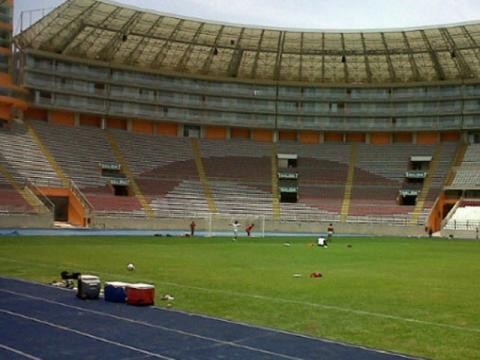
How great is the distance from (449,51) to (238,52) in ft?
81.3

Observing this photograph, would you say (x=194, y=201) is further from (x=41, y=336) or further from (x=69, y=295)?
(x=41, y=336)

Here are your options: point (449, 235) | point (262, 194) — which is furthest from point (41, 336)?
point (262, 194)

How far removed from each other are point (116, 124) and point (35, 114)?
1001cm

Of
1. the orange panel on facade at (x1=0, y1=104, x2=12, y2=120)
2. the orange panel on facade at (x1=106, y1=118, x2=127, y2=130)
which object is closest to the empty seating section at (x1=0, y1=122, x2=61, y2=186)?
the orange panel on facade at (x1=0, y1=104, x2=12, y2=120)

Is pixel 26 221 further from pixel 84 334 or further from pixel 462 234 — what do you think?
pixel 84 334

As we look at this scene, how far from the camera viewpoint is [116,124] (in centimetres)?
7856

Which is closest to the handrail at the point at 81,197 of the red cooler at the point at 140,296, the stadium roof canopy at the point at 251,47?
the stadium roof canopy at the point at 251,47

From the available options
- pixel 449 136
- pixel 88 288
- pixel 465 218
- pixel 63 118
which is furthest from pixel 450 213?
pixel 88 288

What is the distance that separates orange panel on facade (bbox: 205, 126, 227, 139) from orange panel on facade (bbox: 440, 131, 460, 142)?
28.7 meters

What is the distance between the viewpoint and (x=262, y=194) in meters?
71.7

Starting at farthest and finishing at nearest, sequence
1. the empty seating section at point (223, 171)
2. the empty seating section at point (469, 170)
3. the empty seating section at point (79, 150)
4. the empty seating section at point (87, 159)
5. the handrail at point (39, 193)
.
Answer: the empty seating section at point (469, 170) → the empty seating section at point (79, 150) → the empty seating section at point (223, 171) → the empty seating section at point (87, 159) → the handrail at point (39, 193)

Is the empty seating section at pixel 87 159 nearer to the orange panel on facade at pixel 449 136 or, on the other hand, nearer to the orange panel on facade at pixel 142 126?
the orange panel on facade at pixel 142 126

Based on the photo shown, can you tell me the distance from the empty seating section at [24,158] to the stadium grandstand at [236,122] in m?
0.21

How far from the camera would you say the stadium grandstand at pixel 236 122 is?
6488 centimetres
